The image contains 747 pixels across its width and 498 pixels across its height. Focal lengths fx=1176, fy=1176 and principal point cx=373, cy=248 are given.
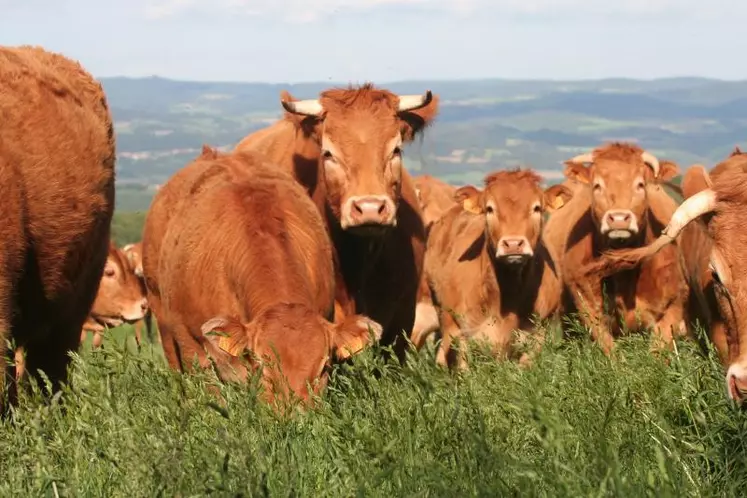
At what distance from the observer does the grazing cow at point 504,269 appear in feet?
38.4

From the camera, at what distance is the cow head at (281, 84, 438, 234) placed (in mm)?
8336

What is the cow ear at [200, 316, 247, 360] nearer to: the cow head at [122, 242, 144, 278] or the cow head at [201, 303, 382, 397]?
the cow head at [201, 303, 382, 397]

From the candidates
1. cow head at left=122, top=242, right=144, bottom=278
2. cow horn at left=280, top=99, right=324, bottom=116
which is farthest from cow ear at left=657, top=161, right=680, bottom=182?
cow head at left=122, top=242, right=144, bottom=278

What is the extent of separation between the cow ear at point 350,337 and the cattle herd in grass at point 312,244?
1 cm

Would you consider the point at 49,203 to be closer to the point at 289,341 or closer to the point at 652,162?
the point at 289,341

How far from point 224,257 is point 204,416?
78.1 inches

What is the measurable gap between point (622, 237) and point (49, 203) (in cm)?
645

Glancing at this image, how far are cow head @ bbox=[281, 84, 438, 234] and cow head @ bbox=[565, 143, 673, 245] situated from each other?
2.97 meters

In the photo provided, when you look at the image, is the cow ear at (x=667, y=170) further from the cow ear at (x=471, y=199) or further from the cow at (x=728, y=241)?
the cow at (x=728, y=241)

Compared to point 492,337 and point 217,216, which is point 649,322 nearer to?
point 492,337

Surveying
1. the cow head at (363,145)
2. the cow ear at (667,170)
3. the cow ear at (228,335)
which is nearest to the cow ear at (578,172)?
the cow ear at (667,170)

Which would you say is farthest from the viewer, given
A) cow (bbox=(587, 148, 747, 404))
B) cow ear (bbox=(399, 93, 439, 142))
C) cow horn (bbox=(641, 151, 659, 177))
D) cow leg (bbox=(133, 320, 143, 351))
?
cow horn (bbox=(641, 151, 659, 177))

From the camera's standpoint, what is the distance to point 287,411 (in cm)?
518

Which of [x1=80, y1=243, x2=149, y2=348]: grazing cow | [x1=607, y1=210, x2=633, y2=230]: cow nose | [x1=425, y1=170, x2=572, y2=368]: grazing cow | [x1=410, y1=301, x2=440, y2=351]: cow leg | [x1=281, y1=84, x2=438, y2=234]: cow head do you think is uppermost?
[x1=281, y1=84, x2=438, y2=234]: cow head
